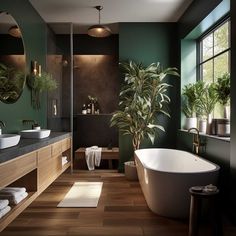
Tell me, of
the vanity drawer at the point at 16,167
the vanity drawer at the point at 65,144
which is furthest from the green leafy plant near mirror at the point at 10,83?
the vanity drawer at the point at 16,167

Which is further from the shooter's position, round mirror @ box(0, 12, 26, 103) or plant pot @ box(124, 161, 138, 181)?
plant pot @ box(124, 161, 138, 181)

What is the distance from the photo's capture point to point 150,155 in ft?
14.5

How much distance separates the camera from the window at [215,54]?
154 inches

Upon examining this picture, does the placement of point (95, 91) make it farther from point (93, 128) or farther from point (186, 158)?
point (186, 158)

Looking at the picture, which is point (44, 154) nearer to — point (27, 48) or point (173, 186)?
point (173, 186)

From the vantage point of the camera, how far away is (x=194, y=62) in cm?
509

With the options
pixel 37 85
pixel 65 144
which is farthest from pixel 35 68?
pixel 65 144

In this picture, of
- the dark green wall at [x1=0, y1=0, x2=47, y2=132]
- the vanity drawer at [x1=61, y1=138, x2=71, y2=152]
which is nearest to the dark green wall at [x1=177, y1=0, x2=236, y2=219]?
the vanity drawer at [x1=61, y1=138, x2=71, y2=152]

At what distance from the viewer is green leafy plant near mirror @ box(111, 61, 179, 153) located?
188 inches

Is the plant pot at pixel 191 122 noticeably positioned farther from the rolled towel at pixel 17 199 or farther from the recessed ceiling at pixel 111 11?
the rolled towel at pixel 17 199

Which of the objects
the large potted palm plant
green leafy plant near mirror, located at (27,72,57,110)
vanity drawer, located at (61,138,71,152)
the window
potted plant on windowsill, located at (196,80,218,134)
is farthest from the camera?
the large potted palm plant

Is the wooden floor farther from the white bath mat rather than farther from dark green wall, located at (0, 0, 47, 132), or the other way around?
dark green wall, located at (0, 0, 47, 132)

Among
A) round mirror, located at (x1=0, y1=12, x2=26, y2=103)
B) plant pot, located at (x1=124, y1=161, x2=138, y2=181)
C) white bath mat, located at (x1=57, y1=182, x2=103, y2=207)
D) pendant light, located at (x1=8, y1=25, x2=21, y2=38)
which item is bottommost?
white bath mat, located at (x1=57, y1=182, x2=103, y2=207)

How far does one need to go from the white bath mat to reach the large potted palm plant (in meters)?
0.78
